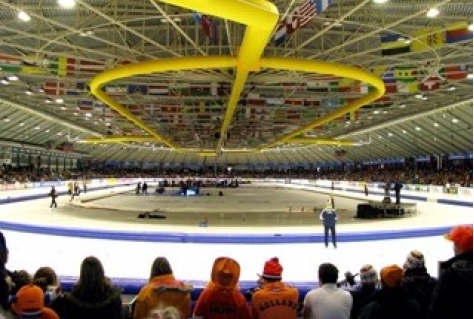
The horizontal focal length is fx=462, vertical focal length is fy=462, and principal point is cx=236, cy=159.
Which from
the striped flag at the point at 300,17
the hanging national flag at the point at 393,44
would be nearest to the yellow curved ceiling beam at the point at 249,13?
the striped flag at the point at 300,17

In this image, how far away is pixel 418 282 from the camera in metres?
3.95

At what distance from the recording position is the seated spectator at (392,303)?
341cm

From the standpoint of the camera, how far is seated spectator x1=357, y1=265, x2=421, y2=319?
341 centimetres

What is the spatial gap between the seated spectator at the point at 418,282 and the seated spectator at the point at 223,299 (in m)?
1.31

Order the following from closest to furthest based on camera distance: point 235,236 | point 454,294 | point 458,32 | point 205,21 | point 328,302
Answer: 1. point 454,294
2. point 328,302
3. point 235,236
4. point 205,21
5. point 458,32

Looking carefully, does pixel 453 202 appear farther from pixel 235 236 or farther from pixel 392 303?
pixel 392 303

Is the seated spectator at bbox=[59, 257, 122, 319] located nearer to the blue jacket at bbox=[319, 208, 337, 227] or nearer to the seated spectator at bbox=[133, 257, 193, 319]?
the seated spectator at bbox=[133, 257, 193, 319]

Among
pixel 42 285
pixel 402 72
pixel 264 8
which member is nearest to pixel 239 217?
pixel 402 72

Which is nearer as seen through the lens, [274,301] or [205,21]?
[274,301]

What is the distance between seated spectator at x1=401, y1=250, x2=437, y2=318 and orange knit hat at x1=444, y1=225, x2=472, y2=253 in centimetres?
77

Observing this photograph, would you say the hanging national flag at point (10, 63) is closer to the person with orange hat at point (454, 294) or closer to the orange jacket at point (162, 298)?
the orange jacket at point (162, 298)

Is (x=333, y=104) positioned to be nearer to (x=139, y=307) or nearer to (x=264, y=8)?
(x=264, y=8)

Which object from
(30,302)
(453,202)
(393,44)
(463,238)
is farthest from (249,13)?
(453,202)

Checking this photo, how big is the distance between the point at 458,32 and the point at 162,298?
15.1 metres
